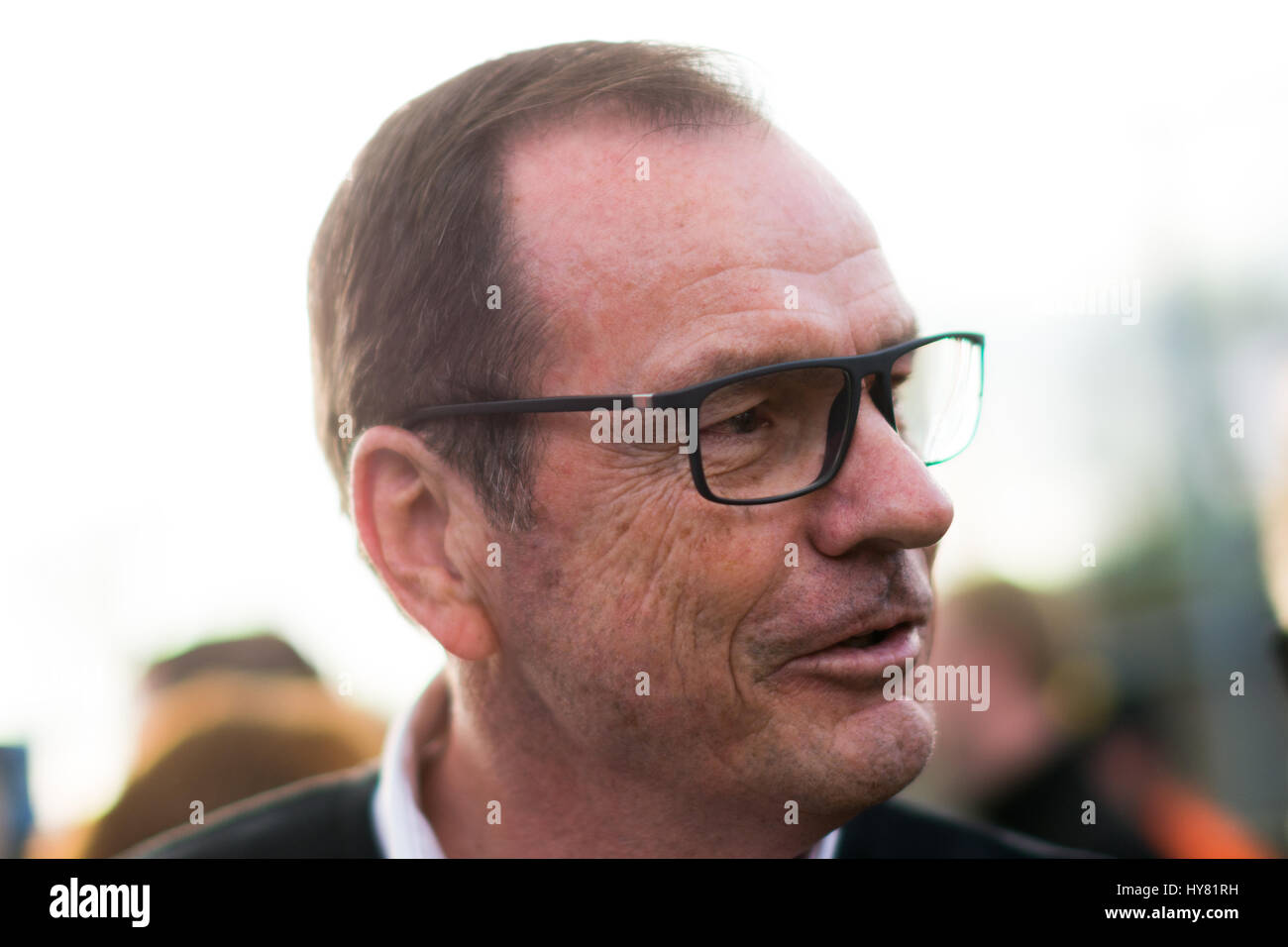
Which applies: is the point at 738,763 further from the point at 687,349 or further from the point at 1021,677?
the point at 1021,677

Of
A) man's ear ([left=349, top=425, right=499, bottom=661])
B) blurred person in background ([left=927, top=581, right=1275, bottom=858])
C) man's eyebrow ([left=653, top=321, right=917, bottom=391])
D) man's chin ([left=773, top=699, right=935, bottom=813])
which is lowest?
blurred person in background ([left=927, top=581, right=1275, bottom=858])

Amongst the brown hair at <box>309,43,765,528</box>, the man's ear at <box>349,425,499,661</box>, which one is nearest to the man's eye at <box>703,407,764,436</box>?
the brown hair at <box>309,43,765,528</box>

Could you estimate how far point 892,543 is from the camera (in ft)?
5.35

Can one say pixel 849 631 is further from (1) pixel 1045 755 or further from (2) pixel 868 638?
(1) pixel 1045 755

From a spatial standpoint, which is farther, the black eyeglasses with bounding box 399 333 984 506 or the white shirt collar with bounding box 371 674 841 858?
the white shirt collar with bounding box 371 674 841 858

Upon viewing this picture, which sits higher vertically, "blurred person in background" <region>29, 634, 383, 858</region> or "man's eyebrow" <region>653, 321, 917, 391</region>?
"man's eyebrow" <region>653, 321, 917, 391</region>

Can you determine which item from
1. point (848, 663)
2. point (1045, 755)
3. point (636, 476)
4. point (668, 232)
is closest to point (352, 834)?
point (636, 476)

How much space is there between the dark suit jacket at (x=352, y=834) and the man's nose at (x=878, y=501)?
3.09 feet

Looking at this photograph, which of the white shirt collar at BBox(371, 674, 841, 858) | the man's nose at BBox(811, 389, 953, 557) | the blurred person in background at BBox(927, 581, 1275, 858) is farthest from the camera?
the blurred person in background at BBox(927, 581, 1275, 858)

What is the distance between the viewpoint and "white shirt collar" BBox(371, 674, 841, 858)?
6.88 feet

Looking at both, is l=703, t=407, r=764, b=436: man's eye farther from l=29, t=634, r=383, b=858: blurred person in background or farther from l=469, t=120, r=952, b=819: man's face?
Result: l=29, t=634, r=383, b=858: blurred person in background

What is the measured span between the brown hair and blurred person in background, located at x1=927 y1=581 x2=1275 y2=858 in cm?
291
